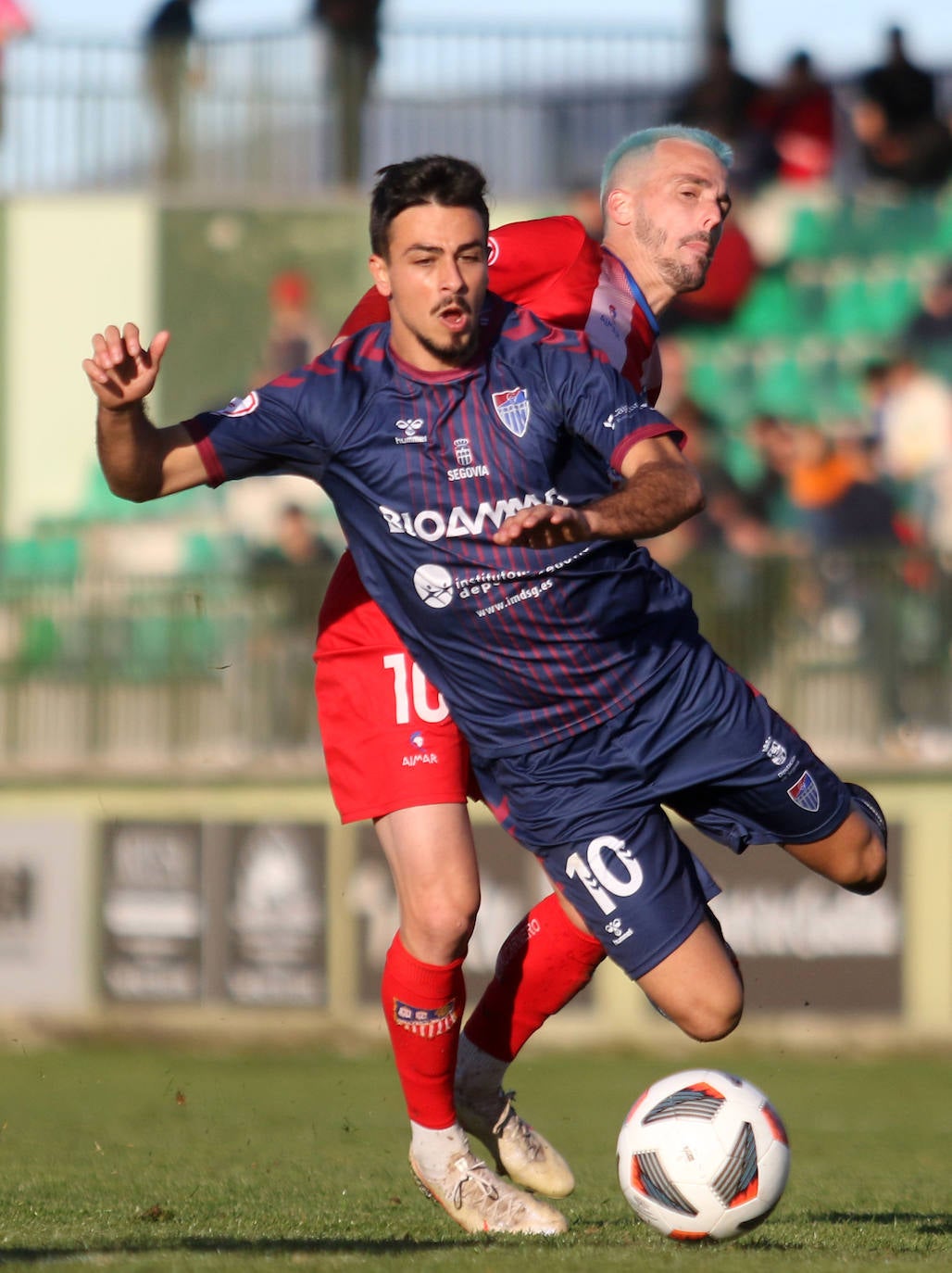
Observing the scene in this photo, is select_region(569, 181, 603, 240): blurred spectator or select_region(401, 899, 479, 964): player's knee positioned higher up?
select_region(569, 181, 603, 240): blurred spectator

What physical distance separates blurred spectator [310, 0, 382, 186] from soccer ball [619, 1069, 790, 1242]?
500 inches

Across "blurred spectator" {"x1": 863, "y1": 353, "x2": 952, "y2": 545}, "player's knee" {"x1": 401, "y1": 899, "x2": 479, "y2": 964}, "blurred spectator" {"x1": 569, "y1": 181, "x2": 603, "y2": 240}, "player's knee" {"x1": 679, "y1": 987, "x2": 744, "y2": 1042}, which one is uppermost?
"blurred spectator" {"x1": 569, "y1": 181, "x2": 603, "y2": 240}

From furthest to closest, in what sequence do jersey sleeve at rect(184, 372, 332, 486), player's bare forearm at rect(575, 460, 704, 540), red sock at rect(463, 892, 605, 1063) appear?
red sock at rect(463, 892, 605, 1063)
jersey sleeve at rect(184, 372, 332, 486)
player's bare forearm at rect(575, 460, 704, 540)

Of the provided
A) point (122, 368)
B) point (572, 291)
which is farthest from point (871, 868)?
point (122, 368)

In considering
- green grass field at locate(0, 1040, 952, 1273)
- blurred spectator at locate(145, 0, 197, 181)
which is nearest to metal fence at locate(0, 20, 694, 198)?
blurred spectator at locate(145, 0, 197, 181)

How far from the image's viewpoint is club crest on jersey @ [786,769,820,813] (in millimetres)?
5863

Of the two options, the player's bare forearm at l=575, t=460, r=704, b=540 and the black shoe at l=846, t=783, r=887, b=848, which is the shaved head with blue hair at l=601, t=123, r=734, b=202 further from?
the black shoe at l=846, t=783, r=887, b=848

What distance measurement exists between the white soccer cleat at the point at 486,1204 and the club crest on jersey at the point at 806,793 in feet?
4.30

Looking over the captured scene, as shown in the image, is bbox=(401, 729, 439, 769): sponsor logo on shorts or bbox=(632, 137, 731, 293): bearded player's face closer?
bbox=(401, 729, 439, 769): sponsor logo on shorts

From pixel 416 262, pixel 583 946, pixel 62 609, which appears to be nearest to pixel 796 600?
pixel 62 609

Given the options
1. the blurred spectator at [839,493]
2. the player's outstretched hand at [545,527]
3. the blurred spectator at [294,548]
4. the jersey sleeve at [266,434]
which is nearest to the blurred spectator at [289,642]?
the blurred spectator at [294,548]

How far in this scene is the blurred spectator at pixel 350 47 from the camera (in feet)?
55.5

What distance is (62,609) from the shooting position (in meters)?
12.9

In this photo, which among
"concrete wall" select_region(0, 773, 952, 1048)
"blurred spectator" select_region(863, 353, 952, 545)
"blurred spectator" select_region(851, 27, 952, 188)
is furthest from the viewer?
"blurred spectator" select_region(851, 27, 952, 188)
